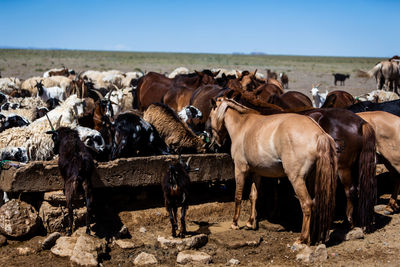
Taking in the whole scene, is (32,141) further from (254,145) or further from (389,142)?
(389,142)

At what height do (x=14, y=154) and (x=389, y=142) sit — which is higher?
(x=389, y=142)

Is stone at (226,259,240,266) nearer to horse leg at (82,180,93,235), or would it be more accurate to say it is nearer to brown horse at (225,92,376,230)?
horse leg at (82,180,93,235)

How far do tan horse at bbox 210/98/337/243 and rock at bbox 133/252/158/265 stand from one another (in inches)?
76.9

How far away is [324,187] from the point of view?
5.95 meters

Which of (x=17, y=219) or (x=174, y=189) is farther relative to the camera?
(x=17, y=219)

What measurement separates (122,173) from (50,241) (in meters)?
1.52

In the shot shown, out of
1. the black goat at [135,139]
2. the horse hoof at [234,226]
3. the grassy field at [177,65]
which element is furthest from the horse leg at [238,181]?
the grassy field at [177,65]

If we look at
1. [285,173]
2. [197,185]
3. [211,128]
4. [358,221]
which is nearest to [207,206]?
[197,185]

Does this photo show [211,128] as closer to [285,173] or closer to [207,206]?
[207,206]

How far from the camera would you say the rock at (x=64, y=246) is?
19.3 ft

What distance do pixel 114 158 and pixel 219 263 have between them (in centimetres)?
285

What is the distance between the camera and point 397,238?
6.50m

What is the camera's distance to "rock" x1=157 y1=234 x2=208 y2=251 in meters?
6.10

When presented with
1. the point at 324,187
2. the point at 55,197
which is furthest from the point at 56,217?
the point at 324,187
